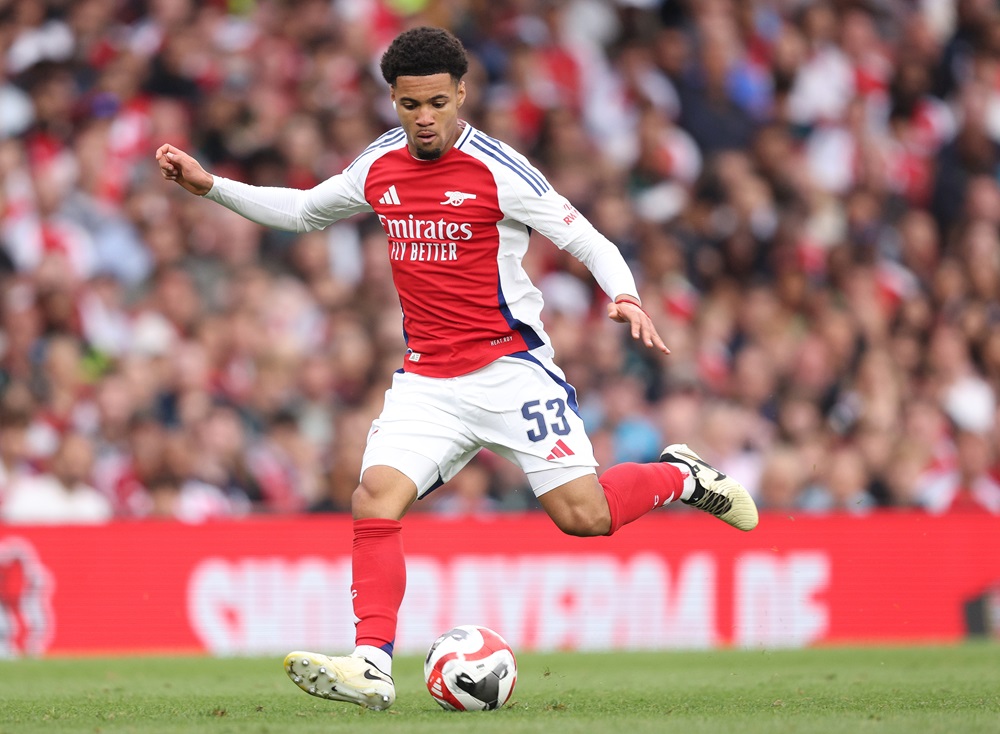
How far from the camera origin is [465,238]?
621 centimetres

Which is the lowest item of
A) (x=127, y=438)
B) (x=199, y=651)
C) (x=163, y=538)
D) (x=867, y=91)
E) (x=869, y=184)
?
(x=199, y=651)

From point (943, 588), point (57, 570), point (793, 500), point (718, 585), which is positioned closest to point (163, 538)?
point (57, 570)

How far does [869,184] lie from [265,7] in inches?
217

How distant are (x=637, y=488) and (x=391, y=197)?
1546mm

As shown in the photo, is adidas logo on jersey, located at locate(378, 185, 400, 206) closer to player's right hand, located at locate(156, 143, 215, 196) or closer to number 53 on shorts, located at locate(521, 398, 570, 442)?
player's right hand, located at locate(156, 143, 215, 196)

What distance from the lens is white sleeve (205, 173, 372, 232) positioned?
6395 mm

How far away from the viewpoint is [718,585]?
35.1ft

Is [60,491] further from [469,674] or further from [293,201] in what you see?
[469,674]

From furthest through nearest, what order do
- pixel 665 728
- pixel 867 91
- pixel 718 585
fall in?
pixel 867 91, pixel 718 585, pixel 665 728

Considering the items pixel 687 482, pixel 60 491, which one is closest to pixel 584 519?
pixel 687 482

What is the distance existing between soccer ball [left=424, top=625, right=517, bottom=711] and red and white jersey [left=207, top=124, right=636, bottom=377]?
106 cm

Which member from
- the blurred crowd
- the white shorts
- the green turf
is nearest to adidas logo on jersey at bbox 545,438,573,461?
the white shorts

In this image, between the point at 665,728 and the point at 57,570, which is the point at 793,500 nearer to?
the point at 57,570

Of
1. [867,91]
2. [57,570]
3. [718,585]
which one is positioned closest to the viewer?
[57,570]
